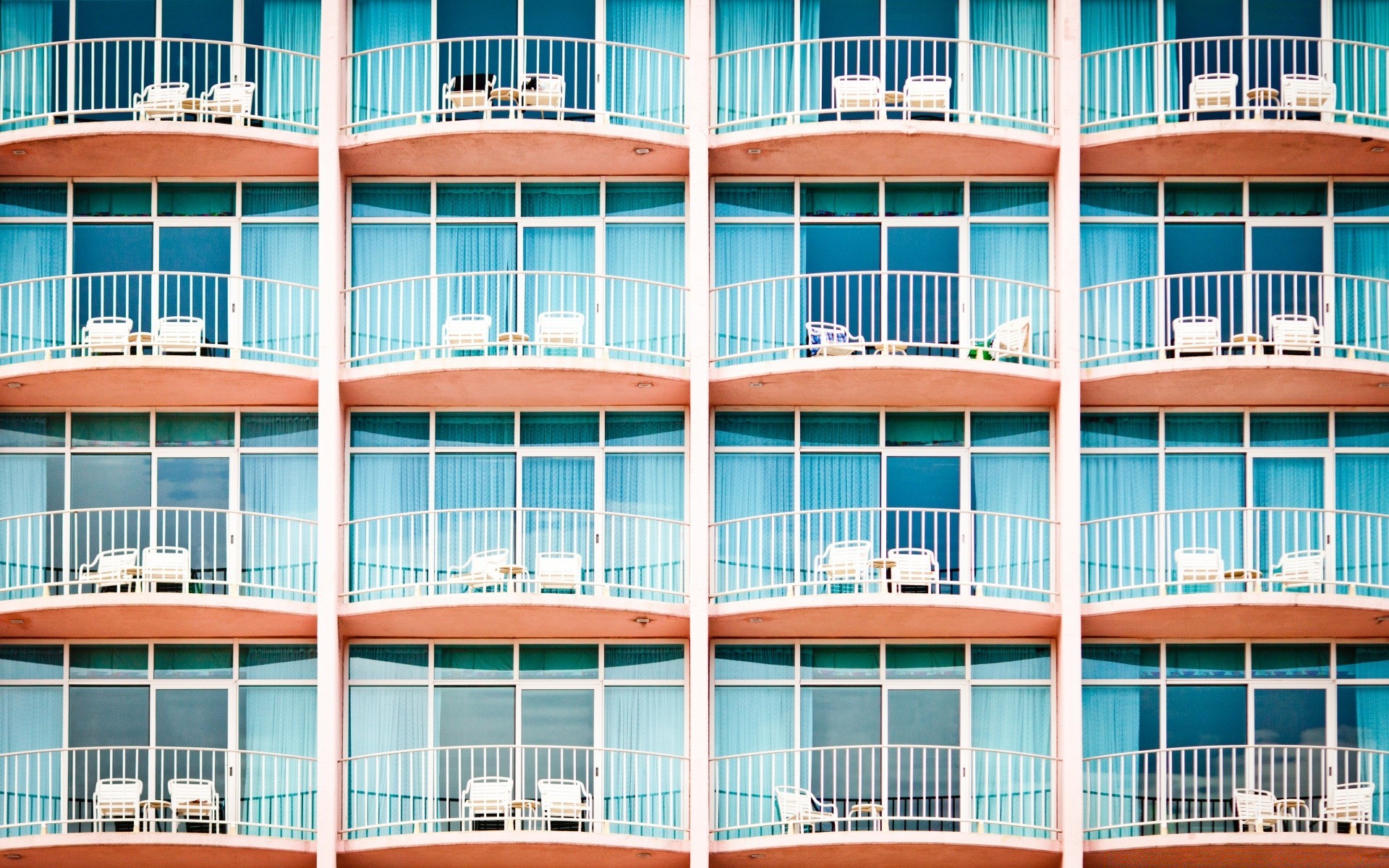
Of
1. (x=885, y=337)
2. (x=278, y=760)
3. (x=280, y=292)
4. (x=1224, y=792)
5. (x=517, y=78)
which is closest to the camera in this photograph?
(x=885, y=337)

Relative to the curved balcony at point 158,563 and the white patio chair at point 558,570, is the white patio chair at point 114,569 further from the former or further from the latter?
the white patio chair at point 558,570

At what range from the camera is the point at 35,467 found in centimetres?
2553

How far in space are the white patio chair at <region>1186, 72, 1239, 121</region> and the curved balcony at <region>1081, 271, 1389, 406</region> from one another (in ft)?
7.51

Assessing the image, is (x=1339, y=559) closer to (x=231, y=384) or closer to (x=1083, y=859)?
(x=1083, y=859)

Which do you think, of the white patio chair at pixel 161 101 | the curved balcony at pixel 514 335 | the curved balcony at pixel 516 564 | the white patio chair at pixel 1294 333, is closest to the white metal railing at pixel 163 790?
the curved balcony at pixel 516 564

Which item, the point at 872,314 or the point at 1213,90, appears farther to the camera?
the point at 872,314

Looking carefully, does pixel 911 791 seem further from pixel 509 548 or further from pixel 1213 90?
pixel 1213 90

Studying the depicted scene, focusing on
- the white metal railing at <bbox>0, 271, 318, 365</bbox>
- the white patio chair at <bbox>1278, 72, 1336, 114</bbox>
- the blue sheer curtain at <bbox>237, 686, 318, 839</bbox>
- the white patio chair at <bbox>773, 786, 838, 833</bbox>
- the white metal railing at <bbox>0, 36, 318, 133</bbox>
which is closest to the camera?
the white patio chair at <bbox>773, 786, 838, 833</bbox>

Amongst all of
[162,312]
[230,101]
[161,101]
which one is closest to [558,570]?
[162,312]

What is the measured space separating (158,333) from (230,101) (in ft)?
10.9

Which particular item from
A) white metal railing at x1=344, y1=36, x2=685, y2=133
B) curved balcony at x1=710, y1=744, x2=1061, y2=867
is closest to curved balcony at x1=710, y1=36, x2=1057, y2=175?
white metal railing at x1=344, y1=36, x2=685, y2=133

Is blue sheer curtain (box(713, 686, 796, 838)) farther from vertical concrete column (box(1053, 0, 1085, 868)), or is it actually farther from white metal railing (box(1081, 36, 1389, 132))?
white metal railing (box(1081, 36, 1389, 132))

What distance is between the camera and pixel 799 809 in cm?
2367

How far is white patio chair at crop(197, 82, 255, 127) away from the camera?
2552 cm
